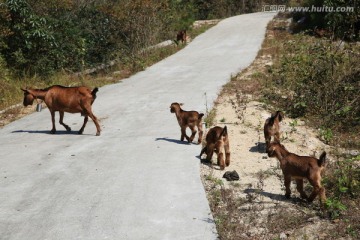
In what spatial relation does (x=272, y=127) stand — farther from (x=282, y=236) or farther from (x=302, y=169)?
(x=282, y=236)

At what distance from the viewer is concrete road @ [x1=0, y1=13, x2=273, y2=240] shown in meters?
5.93

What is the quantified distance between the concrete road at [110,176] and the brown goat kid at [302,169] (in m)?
1.25

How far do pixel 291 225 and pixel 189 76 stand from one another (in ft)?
38.0

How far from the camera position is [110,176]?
7648 millimetres

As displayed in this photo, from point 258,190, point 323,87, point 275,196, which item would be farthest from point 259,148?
point 323,87

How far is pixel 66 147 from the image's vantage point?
370 inches

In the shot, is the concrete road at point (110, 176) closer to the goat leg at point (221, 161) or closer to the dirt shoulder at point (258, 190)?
the dirt shoulder at point (258, 190)

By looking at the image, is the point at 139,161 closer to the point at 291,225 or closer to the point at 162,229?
the point at 162,229

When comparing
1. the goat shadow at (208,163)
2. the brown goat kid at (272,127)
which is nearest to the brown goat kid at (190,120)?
the goat shadow at (208,163)

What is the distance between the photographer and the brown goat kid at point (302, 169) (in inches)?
238

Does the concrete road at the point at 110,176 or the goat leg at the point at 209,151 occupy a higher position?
the goat leg at the point at 209,151

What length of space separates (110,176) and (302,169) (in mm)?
3253

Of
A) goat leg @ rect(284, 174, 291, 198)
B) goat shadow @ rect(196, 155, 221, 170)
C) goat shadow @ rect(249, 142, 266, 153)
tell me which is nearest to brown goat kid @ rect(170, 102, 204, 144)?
goat shadow @ rect(196, 155, 221, 170)

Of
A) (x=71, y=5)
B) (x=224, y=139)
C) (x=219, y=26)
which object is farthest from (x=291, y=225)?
(x=219, y=26)
